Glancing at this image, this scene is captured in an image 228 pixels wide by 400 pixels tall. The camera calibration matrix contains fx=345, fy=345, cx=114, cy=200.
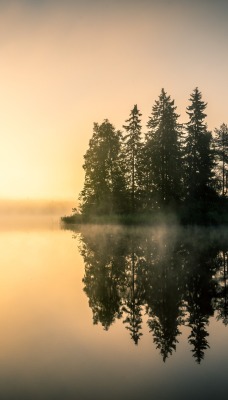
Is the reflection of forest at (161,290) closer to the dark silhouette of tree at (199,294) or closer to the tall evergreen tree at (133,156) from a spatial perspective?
the dark silhouette of tree at (199,294)

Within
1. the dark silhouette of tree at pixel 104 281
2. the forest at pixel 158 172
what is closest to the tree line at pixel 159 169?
the forest at pixel 158 172

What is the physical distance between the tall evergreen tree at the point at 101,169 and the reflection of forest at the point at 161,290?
31972 mm

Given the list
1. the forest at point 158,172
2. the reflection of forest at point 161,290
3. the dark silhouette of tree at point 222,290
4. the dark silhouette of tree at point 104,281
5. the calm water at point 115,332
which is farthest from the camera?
the forest at point 158,172

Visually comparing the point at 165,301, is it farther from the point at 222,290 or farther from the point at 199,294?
the point at 222,290

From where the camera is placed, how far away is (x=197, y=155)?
48125 mm

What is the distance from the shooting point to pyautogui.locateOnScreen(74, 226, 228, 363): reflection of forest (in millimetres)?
7518

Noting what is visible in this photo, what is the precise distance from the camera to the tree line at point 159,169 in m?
46.5

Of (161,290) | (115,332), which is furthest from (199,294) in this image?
(115,332)

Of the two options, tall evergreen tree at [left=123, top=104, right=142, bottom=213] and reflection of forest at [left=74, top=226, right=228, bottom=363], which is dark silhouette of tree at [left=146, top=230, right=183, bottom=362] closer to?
reflection of forest at [left=74, top=226, right=228, bottom=363]

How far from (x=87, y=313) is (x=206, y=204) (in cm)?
3941

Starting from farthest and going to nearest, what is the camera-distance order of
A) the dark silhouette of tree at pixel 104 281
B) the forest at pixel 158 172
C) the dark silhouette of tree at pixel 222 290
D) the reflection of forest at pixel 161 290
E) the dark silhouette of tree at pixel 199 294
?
1. the forest at pixel 158 172
2. the dark silhouette of tree at pixel 104 281
3. the dark silhouette of tree at pixel 222 290
4. the reflection of forest at pixel 161 290
5. the dark silhouette of tree at pixel 199 294

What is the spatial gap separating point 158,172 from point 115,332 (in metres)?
41.4

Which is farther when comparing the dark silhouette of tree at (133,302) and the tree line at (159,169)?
the tree line at (159,169)

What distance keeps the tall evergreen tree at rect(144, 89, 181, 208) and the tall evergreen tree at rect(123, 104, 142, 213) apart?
1.30m
